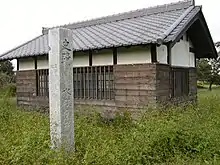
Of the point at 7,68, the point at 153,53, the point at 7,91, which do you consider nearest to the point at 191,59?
the point at 153,53

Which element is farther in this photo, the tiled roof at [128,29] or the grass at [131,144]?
the tiled roof at [128,29]

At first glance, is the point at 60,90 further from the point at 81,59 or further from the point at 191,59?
the point at 191,59

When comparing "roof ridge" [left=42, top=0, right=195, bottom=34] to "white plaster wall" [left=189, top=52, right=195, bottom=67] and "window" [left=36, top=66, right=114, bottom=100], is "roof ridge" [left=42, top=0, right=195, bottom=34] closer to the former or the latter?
"white plaster wall" [left=189, top=52, right=195, bottom=67]

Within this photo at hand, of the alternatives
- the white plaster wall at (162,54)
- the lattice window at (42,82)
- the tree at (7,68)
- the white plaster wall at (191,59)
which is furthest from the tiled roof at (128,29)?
the tree at (7,68)

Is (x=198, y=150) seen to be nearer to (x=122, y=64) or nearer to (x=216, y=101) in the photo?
(x=216, y=101)

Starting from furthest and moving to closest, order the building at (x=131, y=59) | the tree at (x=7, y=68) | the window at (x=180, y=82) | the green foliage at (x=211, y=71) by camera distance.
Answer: the tree at (x=7, y=68), the green foliage at (x=211, y=71), the window at (x=180, y=82), the building at (x=131, y=59)

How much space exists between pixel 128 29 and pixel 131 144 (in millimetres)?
6007

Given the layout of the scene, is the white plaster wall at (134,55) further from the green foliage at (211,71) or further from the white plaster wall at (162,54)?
the green foliage at (211,71)

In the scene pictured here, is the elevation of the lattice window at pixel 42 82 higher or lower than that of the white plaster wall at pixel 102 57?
lower

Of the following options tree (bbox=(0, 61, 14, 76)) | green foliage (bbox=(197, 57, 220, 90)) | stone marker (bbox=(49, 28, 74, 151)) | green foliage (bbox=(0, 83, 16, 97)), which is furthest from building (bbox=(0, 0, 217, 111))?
tree (bbox=(0, 61, 14, 76))

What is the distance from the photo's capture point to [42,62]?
11.1m

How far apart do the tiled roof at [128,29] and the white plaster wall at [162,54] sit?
0.53 meters

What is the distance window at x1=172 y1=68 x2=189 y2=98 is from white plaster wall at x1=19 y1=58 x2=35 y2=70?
599 centimetres

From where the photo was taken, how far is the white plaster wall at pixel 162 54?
834 centimetres
